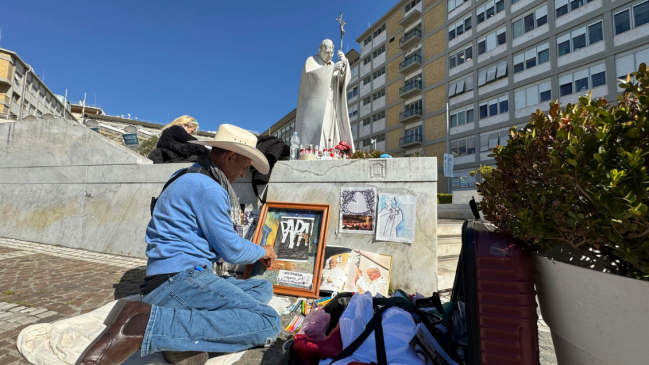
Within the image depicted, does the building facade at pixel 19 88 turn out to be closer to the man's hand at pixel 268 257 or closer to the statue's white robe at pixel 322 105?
the statue's white robe at pixel 322 105

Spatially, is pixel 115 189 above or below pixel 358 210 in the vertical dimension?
above

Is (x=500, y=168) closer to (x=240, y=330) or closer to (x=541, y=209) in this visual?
(x=541, y=209)

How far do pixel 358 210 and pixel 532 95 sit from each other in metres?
26.5

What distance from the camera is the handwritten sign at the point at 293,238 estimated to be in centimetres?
361

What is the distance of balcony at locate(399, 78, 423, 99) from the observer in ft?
109

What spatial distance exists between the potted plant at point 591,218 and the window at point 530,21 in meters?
29.7

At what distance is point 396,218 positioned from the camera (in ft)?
11.8

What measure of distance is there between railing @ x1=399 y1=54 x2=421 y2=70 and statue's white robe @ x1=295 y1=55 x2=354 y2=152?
3048 centimetres

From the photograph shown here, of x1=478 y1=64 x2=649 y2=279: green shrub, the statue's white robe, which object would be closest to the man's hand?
x1=478 y1=64 x2=649 y2=279: green shrub

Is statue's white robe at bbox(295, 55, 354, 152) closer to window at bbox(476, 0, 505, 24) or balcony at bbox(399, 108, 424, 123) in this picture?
window at bbox(476, 0, 505, 24)

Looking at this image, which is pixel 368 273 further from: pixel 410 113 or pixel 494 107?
pixel 410 113

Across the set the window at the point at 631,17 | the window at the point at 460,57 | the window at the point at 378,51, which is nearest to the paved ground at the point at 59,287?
the window at the point at 631,17

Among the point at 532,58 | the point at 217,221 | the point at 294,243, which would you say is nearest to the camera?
the point at 217,221

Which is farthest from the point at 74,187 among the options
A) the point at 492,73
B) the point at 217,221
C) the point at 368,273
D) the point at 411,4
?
the point at 411,4
